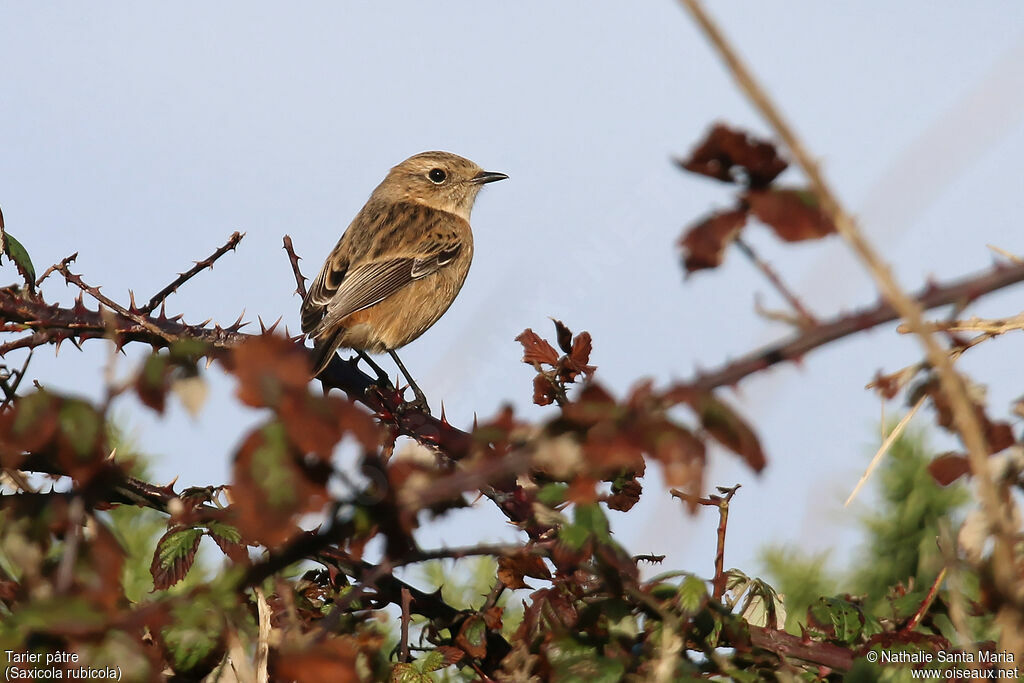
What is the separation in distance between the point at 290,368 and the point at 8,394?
163cm

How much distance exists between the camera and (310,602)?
107 inches

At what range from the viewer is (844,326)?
4.72ft

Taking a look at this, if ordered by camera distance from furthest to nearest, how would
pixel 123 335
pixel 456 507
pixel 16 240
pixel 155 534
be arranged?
1. pixel 155 534
2. pixel 16 240
3. pixel 123 335
4. pixel 456 507

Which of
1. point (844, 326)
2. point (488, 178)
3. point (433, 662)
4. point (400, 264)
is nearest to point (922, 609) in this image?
point (433, 662)

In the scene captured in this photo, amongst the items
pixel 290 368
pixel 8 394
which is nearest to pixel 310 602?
pixel 8 394

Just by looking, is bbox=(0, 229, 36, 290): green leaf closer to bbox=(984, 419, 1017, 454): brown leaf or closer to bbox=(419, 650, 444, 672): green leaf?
bbox=(419, 650, 444, 672): green leaf

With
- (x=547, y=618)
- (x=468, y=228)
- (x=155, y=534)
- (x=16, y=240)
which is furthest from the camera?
(x=468, y=228)

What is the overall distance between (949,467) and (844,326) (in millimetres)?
644

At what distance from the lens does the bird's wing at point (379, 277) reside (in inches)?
280

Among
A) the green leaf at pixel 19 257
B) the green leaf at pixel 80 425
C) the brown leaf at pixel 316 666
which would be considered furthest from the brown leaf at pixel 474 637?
the green leaf at pixel 19 257

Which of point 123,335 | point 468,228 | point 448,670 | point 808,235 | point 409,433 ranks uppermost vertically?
point 468,228

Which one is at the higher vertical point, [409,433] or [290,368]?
[409,433]

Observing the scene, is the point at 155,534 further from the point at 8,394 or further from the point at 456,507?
the point at 456,507

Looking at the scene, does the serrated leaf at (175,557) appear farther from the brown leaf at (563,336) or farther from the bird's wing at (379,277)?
the bird's wing at (379,277)
